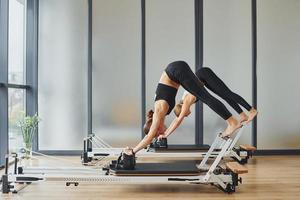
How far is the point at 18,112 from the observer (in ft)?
23.1

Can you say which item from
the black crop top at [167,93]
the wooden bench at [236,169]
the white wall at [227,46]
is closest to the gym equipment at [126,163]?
the black crop top at [167,93]

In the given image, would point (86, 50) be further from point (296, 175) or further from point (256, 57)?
point (296, 175)

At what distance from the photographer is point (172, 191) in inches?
181

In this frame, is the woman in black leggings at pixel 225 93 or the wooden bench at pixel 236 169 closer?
the woman in black leggings at pixel 225 93

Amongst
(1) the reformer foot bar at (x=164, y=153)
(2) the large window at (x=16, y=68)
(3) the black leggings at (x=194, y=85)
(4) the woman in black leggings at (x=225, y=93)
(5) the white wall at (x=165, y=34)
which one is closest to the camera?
(3) the black leggings at (x=194, y=85)

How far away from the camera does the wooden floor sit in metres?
4.32

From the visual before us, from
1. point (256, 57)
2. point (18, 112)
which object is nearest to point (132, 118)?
point (18, 112)

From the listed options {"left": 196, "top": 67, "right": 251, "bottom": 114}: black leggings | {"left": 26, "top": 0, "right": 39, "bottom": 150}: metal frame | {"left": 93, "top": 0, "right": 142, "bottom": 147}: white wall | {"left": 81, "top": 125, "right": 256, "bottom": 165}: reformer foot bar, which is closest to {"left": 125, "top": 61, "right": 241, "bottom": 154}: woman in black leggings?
{"left": 196, "top": 67, "right": 251, "bottom": 114}: black leggings

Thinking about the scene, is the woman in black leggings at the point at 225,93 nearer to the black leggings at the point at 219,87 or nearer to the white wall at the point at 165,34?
the black leggings at the point at 219,87

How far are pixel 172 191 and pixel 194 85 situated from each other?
3.96 feet

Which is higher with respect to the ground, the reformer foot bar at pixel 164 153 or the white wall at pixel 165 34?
the white wall at pixel 165 34

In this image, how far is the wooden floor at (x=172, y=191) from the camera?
14.2ft

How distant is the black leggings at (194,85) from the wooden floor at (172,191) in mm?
904

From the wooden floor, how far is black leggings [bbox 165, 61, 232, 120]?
2.97 feet
